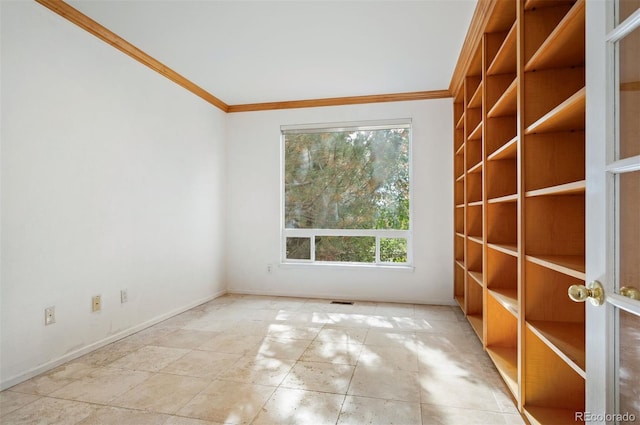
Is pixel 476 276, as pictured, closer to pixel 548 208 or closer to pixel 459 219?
pixel 459 219

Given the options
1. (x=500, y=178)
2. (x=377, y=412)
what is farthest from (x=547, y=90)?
(x=377, y=412)

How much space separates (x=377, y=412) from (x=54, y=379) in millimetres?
2128

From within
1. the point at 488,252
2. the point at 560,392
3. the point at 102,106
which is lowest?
the point at 560,392

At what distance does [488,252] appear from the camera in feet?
8.04

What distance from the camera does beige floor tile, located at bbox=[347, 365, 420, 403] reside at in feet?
6.63

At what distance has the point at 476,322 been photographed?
3.09 m

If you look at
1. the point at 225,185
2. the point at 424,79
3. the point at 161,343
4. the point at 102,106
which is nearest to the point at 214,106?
the point at 225,185

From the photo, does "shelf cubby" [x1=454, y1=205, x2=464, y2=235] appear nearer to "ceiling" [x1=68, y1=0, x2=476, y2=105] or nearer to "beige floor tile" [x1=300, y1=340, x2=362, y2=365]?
"ceiling" [x1=68, y1=0, x2=476, y2=105]

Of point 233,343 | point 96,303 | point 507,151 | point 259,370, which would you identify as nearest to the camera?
point 507,151

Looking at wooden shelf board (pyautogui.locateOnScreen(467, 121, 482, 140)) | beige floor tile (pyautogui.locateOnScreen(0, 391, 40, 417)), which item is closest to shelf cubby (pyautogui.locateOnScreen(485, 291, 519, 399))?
wooden shelf board (pyautogui.locateOnScreen(467, 121, 482, 140))

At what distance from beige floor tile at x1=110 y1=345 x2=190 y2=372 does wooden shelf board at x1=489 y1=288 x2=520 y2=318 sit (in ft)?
7.75

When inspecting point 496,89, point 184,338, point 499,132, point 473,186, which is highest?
point 496,89

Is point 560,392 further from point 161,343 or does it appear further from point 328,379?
point 161,343

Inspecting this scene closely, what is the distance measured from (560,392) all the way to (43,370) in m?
3.22
